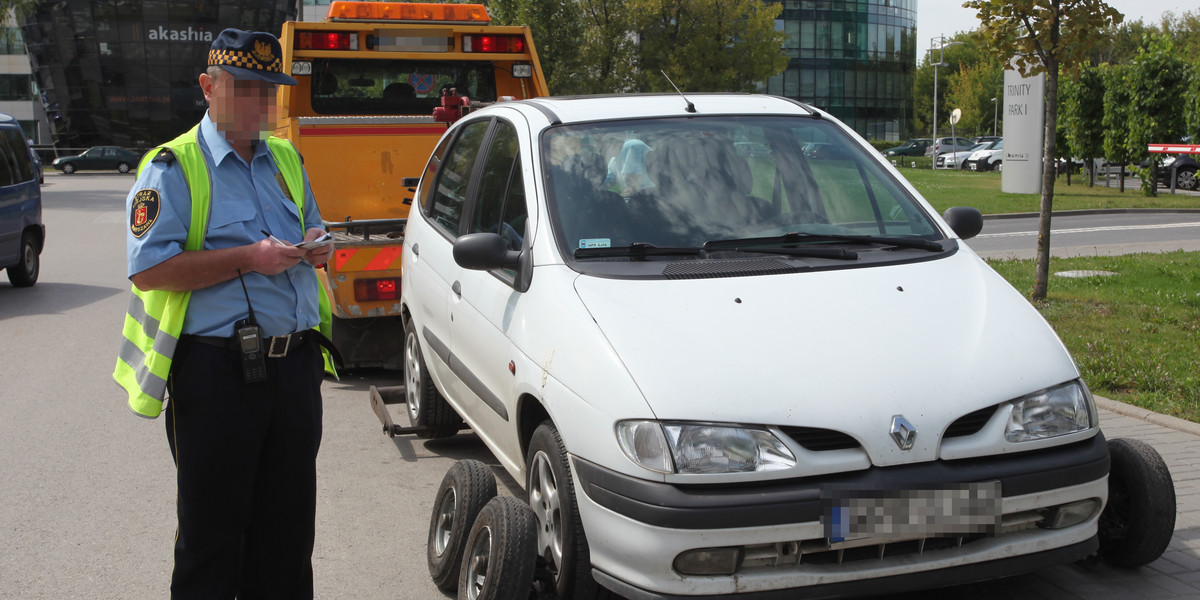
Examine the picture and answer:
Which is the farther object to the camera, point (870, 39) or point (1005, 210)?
point (870, 39)

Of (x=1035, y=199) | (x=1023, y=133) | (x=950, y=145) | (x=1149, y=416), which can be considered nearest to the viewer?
(x=1149, y=416)

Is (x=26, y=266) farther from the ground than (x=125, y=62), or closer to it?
closer to it

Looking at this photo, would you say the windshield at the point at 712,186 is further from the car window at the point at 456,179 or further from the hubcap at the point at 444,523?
the hubcap at the point at 444,523

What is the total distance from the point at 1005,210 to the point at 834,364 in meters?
20.4

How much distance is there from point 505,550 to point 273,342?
1.03 m

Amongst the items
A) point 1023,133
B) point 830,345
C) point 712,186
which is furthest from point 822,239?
point 1023,133

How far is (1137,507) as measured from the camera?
156 inches

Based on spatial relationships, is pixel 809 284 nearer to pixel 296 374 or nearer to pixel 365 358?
pixel 296 374

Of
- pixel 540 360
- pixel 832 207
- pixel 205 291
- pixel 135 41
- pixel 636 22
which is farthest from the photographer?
pixel 135 41

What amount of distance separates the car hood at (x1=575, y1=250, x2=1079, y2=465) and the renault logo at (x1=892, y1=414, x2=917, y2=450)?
0.09 ft

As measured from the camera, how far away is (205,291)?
2977mm

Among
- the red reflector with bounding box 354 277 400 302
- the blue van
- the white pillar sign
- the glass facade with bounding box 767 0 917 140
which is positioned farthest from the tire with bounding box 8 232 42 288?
the glass facade with bounding box 767 0 917 140

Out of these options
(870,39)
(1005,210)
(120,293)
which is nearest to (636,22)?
(1005,210)

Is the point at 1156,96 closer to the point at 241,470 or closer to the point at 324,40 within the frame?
the point at 324,40
